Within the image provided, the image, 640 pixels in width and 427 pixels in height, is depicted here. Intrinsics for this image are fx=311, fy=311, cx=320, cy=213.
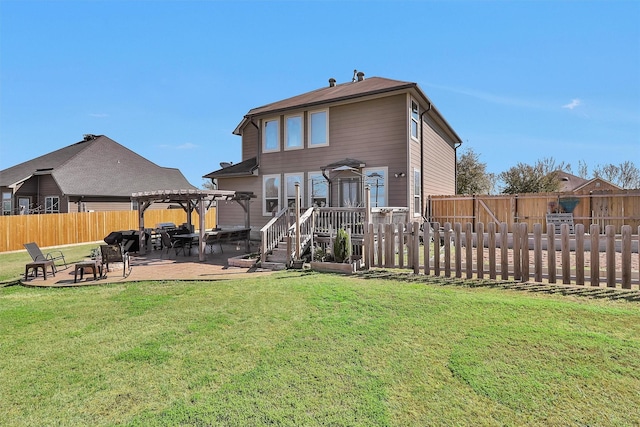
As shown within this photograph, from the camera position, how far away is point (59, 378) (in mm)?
3232

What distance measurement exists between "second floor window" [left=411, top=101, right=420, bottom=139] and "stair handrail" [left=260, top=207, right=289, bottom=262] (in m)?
6.32

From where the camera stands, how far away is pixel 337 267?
803 centimetres

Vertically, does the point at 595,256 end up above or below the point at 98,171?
below

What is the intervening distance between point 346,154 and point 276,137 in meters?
3.99

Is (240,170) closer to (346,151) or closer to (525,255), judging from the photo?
(346,151)

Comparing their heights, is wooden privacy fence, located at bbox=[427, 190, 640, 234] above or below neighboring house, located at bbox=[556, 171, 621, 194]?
below

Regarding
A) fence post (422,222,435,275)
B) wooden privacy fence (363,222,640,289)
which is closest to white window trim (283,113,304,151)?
wooden privacy fence (363,222,640,289)

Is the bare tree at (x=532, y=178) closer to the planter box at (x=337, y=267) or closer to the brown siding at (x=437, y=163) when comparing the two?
the brown siding at (x=437, y=163)

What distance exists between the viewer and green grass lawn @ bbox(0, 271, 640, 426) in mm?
2574

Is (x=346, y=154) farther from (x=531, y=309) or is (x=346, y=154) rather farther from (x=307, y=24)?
(x=531, y=309)

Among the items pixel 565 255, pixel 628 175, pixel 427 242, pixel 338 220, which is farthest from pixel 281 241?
pixel 628 175

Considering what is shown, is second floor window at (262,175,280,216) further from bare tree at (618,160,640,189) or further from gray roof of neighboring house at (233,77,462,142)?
bare tree at (618,160,640,189)

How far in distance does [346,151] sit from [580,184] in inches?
1465

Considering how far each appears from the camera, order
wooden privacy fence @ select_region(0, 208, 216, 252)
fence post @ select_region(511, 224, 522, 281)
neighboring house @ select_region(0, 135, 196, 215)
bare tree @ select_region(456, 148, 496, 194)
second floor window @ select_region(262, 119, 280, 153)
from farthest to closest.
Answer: bare tree @ select_region(456, 148, 496, 194) → neighboring house @ select_region(0, 135, 196, 215) → wooden privacy fence @ select_region(0, 208, 216, 252) → second floor window @ select_region(262, 119, 280, 153) → fence post @ select_region(511, 224, 522, 281)
